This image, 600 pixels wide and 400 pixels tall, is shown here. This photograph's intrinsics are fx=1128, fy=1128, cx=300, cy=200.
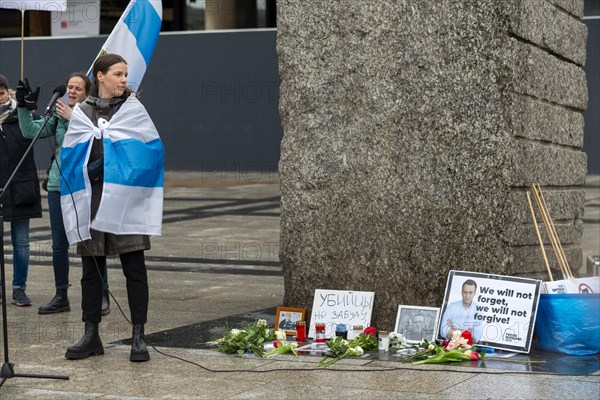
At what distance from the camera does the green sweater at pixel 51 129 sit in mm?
8016

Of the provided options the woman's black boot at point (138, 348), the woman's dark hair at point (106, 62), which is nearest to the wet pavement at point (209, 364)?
the woman's black boot at point (138, 348)

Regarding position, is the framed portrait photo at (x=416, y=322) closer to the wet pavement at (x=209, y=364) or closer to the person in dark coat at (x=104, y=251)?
the wet pavement at (x=209, y=364)

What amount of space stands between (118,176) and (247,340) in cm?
127

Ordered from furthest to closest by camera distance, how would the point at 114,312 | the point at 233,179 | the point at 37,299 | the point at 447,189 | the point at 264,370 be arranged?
the point at 233,179 < the point at 37,299 < the point at 114,312 < the point at 447,189 < the point at 264,370

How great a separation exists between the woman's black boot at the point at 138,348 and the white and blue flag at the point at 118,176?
599 millimetres

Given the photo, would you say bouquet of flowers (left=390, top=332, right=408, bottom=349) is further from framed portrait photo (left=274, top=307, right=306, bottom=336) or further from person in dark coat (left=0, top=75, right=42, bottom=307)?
person in dark coat (left=0, top=75, right=42, bottom=307)

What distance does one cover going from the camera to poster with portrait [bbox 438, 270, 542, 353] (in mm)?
6742

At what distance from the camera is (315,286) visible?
7590mm

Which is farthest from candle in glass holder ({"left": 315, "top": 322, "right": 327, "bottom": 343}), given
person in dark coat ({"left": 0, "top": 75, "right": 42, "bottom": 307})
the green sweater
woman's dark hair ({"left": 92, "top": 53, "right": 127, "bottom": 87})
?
person in dark coat ({"left": 0, "top": 75, "right": 42, "bottom": 307})

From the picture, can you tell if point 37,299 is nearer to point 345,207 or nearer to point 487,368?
point 345,207

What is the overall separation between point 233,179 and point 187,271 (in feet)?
46.3

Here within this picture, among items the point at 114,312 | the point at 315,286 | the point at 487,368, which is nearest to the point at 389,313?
the point at 315,286

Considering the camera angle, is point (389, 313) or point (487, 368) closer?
point (487, 368)

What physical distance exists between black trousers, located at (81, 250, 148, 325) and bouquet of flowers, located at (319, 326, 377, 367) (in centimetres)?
112
